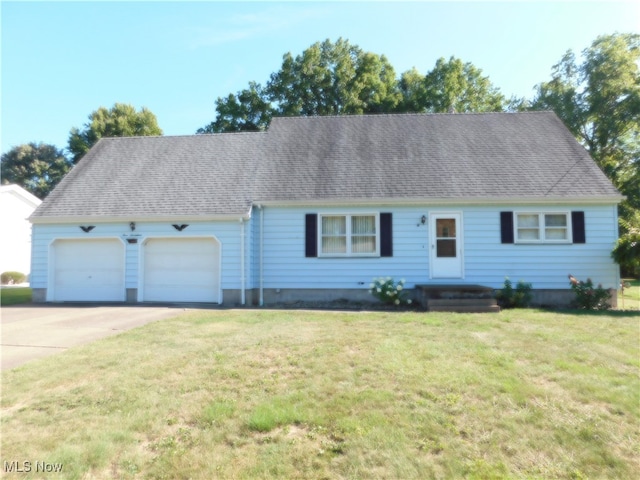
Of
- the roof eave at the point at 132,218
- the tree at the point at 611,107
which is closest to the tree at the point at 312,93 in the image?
the tree at the point at 611,107

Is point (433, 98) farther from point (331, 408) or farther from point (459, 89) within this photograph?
point (331, 408)

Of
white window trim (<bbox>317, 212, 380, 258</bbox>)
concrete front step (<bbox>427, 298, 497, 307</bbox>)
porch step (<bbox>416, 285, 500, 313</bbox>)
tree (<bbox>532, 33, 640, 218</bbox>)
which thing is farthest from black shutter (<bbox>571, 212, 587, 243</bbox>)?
tree (<bbox>532, 33, 640, 218</bbox>)

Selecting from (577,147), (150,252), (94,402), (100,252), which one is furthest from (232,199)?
(577,147)

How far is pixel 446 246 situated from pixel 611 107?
2000cm

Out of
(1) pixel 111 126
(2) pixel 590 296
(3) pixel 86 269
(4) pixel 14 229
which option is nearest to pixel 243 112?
(1) pixel 111 126

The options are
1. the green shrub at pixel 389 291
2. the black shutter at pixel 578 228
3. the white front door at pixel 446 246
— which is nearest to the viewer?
the green shrub at pixel 389 291

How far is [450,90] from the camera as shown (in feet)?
94.2

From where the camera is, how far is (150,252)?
39.9 feet

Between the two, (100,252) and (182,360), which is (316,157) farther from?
(182,360)

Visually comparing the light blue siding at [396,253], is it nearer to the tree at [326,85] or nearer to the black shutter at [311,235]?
the black shutter at [311,235]

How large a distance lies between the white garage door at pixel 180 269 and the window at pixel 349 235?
334 centimetres

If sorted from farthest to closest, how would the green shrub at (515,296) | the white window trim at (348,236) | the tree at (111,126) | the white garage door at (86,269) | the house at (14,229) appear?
1. the tree at (111,126)
2. the house at (14,229)
3. the white garage door at (86,269)
4. the white window trim at (348,236)
5. the green shrub at (515,296)

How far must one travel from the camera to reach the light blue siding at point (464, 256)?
440 inches

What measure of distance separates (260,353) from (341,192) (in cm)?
720
